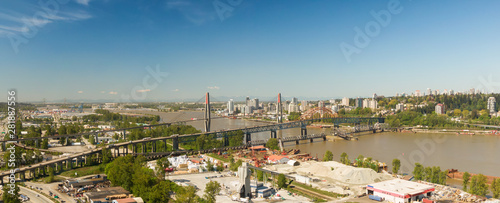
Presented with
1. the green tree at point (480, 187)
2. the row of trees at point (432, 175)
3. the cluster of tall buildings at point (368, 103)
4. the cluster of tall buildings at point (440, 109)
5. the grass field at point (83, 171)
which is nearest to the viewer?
the green tree at point (480, 187)

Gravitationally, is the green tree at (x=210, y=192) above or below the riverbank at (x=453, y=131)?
above

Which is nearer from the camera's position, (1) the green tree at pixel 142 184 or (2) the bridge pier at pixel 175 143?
(1) the green tree at pixel 142 184

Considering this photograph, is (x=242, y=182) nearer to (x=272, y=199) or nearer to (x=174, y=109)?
(x=272, y=199)

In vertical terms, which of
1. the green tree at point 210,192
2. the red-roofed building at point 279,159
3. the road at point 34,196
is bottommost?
the road at point 34,196

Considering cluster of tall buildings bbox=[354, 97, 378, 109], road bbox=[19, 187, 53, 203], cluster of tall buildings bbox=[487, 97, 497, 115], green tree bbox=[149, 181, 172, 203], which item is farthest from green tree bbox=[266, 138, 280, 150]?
cluster of tall buildings bbox=[354, 97, 378, 109]

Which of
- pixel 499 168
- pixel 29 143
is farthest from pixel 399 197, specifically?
pixel 29 143

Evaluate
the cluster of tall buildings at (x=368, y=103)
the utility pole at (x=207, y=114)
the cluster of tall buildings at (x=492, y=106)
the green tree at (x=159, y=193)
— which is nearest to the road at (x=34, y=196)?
the green tree at (x=159, y=193)

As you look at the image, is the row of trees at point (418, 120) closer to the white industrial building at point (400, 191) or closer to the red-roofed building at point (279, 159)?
the red-roofed building at point (279, 159)

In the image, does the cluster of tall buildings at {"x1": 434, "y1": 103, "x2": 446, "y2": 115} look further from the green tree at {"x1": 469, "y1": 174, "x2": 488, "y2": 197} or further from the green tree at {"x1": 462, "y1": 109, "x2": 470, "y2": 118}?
the green tree at {"x1": 469, "y1": 174, "x2": 488, "y2": 197}

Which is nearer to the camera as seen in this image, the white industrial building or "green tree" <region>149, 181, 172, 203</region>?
"green tree" <region>149, 181, 172, 203</region>
